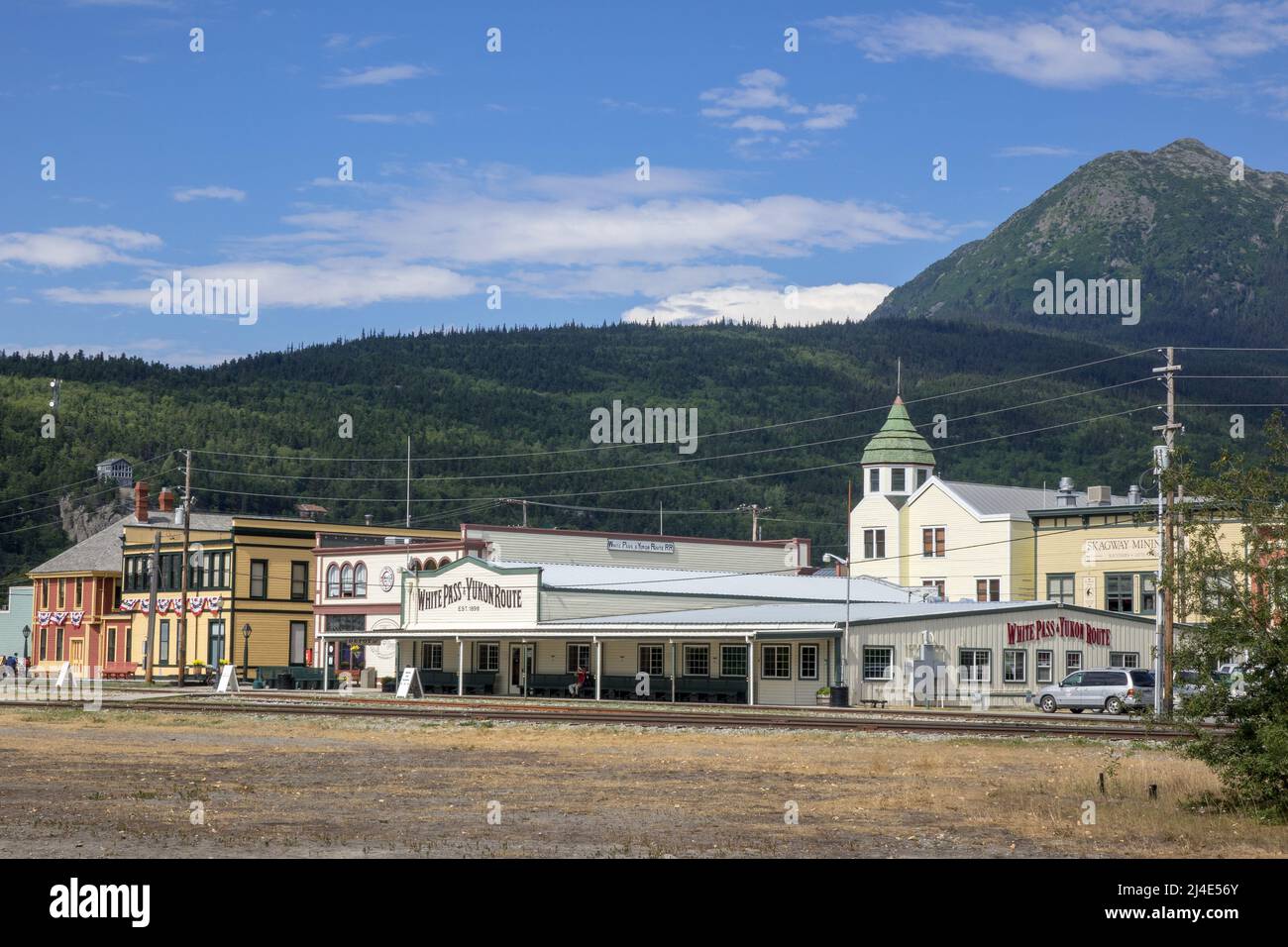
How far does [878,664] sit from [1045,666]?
8070mm

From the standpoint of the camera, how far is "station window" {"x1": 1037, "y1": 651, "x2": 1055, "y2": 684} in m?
64.9

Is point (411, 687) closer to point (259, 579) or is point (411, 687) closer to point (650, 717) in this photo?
point (650, 717)

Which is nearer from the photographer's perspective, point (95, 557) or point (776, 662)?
point (776, 662)

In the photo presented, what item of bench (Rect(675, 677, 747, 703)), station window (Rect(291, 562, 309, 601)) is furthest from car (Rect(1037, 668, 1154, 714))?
station window (Rect(291, 562, 309, 601))

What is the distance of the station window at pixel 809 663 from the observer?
207 feet

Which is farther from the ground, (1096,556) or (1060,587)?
(1096,556)

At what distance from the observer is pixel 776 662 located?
64.5 metres

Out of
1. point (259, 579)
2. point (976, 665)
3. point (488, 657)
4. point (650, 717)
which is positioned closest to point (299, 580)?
point (259, 579)

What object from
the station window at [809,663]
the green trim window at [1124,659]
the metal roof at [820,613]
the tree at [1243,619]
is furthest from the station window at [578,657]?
the tree at [1243,619]

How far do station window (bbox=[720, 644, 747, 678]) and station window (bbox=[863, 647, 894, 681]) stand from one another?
592cm

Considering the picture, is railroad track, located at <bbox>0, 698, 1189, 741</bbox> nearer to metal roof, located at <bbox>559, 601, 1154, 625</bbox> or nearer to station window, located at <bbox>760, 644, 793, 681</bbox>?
metal roof, located at <bbox>559, 601, 1154, 625</bbox>
